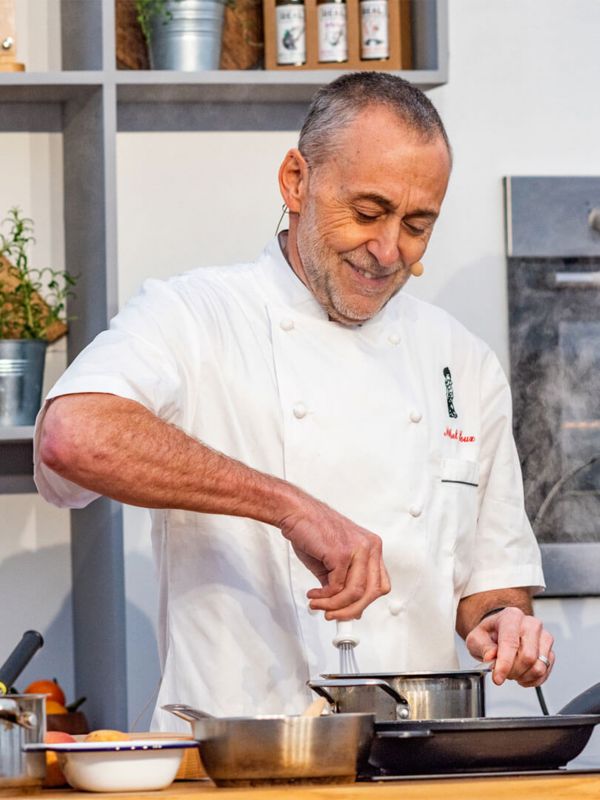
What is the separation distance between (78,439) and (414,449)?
59 centimetres

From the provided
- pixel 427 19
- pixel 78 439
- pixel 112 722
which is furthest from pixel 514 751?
pixel 427 19

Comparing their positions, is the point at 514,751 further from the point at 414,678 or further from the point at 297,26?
the point at 297,26

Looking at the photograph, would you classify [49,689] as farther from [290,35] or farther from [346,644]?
[290,35]

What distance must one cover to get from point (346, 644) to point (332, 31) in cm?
144

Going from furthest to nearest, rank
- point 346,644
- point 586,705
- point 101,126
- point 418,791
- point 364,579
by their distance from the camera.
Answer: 1. point 101,126
2. point 586,705
3. point 346,644
4. point 364,579
5. point 418,791

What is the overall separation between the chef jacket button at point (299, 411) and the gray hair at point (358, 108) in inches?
12.8

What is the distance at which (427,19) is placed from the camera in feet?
9.00

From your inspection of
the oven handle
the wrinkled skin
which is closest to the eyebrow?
the wrinkled skin

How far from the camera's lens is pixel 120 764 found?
1.16 meters

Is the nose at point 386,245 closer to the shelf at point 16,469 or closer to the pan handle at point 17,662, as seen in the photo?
the pan handle at point 17,662

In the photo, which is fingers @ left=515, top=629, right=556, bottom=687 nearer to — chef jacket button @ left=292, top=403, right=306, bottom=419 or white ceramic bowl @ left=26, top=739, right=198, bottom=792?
chef jacket button @ left=292, top=403, right=306, bottom=419

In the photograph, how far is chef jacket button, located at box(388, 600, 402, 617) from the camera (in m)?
1.99

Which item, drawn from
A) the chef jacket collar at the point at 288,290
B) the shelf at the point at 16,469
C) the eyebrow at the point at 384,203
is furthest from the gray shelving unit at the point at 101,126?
the eyebrow at the point at 384,203

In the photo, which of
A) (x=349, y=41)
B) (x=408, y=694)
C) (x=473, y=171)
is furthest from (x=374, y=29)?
(x=408, y=694)
